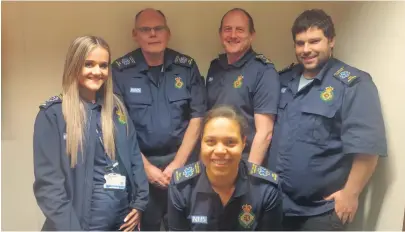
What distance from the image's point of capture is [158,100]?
4.78ft

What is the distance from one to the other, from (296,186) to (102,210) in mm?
555

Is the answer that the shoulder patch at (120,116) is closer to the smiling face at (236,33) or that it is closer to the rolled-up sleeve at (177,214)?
the rolled-up sleeve at (177,214)

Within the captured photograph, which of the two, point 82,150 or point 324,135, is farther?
point 324,135

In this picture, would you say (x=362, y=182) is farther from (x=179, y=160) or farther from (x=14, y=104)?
(x=14, y=104)

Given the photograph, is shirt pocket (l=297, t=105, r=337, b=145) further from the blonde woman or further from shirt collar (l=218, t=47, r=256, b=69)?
the blonde woman

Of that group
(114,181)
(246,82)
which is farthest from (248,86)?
(114,181)

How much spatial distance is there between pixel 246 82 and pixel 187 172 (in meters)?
0.33

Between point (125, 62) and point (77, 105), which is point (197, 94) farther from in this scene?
point (77, 105)

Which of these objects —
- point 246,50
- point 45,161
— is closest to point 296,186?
point 246,50

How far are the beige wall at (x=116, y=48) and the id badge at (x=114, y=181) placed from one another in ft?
0.73

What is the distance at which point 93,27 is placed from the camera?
4.64 ft

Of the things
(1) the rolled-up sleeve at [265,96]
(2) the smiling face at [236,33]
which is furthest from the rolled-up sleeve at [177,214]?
(2) the smiling face at [236,33]

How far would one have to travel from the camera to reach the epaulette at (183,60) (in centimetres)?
150

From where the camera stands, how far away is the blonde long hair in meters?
1.26
